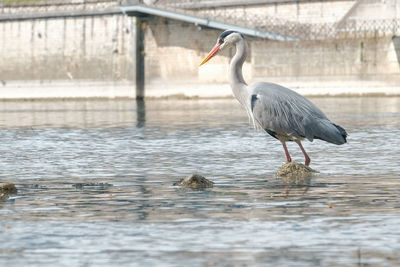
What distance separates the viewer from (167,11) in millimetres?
69250

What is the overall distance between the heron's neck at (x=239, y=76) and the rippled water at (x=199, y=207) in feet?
4.08

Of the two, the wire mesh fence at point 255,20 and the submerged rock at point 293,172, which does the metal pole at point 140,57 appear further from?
the submerged rock at point 293,172

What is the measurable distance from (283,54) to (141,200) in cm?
5143

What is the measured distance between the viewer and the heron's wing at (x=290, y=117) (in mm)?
15448

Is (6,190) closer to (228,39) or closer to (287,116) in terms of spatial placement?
(287,116)

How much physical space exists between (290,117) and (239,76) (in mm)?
1460

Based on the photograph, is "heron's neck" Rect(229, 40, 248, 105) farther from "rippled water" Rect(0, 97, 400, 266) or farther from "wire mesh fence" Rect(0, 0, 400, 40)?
"wire mesh fence" Rect(0, 0, 400, 40)

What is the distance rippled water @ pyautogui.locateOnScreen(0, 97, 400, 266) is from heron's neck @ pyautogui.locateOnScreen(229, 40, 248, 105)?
1.24 meters

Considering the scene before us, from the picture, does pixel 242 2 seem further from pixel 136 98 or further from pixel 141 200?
pixel 141 200

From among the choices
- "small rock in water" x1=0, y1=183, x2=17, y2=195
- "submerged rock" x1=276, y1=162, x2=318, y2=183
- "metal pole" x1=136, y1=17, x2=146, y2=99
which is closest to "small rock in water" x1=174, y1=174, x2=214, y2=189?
"submerged rock" x1=276, y1=162, x2=318, y2=183

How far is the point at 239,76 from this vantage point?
16.5m

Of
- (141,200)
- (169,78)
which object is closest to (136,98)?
(169,78)

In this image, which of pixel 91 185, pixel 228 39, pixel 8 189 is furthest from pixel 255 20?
pixel 8 189

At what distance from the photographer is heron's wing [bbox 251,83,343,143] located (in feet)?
50.7
